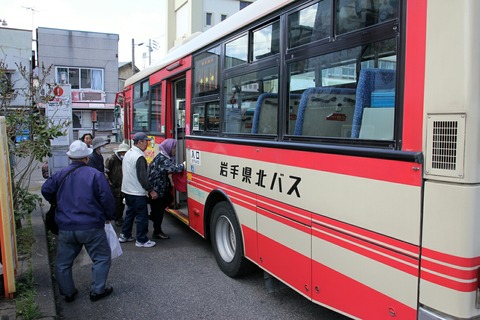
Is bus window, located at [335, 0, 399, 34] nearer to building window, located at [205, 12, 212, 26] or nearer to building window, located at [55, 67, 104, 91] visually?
building window, located at [55, 67, 104, 91]

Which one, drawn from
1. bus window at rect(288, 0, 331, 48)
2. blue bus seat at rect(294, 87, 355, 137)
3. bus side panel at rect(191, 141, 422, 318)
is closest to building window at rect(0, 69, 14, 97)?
bus side panel at rect(191, 141, 422, 318)

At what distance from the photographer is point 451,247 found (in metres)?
2.02

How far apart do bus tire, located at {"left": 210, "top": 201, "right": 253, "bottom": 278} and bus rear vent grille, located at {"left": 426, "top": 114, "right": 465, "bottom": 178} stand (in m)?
2.53

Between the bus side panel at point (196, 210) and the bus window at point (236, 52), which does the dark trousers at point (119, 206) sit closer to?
the bus side panel at point (196, 210)

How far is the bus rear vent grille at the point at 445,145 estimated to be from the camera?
199 centimetres

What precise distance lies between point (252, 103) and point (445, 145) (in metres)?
2.21

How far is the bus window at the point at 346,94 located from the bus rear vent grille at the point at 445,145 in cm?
31

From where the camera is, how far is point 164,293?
4262mm

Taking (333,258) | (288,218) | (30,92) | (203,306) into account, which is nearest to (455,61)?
(333,258)

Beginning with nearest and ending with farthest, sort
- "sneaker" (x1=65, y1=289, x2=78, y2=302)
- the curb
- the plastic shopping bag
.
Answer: the curb, "sneaker" (x1=65, y1=289, x2=78, y2=302), the plastic shopping bag

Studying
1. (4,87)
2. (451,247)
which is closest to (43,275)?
(4,87)

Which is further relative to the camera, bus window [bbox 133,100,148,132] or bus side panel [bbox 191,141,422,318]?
bus window [bbox 133,100,148,132]

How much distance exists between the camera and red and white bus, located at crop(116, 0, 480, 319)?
79.3 inches

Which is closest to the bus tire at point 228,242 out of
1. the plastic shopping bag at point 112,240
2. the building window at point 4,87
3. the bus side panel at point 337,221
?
the bus side panel at point 337,221
